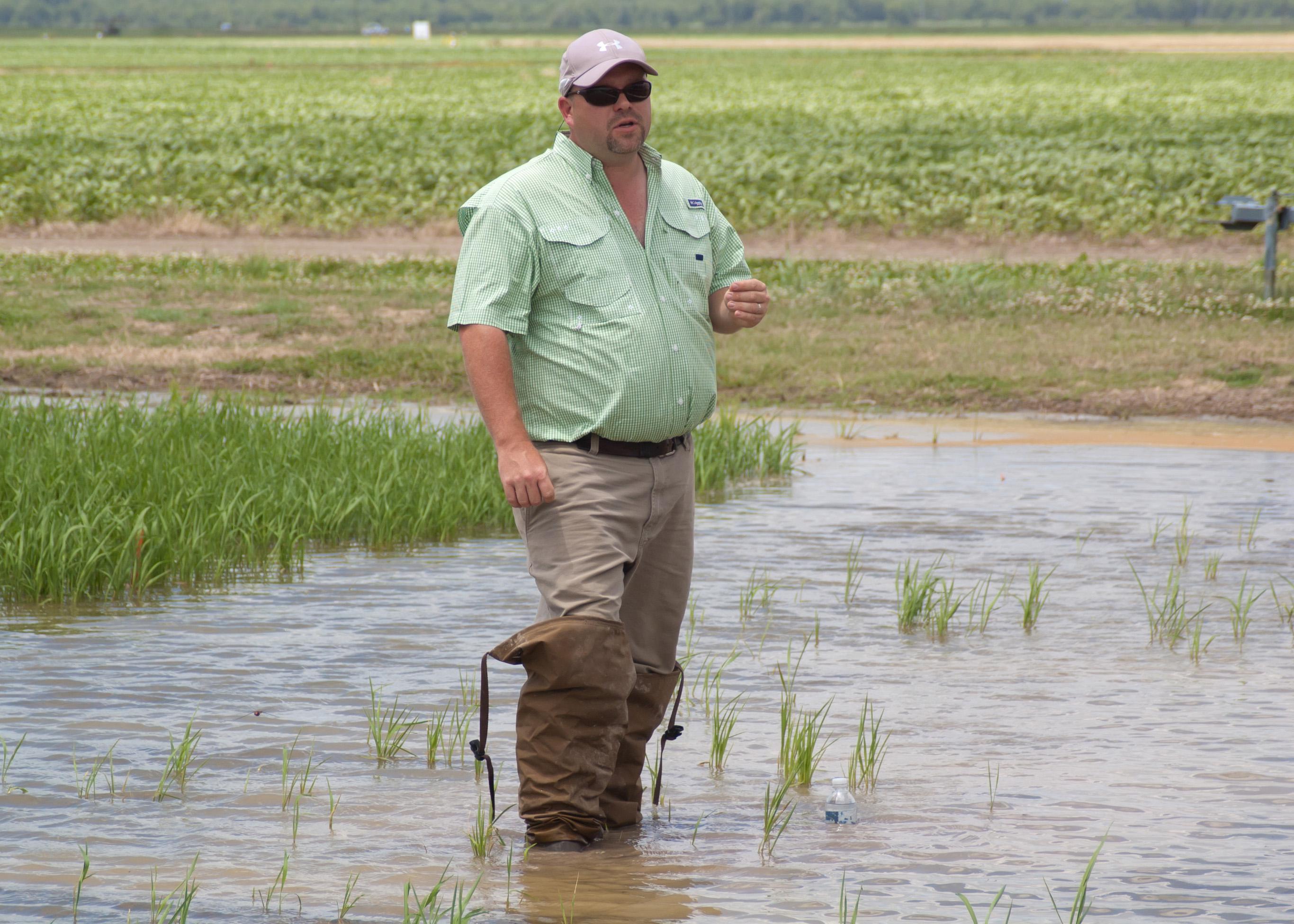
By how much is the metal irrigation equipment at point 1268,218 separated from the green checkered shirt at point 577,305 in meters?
12.9

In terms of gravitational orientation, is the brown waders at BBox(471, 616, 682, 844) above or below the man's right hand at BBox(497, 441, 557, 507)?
below

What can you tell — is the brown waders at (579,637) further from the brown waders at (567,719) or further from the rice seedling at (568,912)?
the rice seedling at (568,912)

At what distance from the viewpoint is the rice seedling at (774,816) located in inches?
174

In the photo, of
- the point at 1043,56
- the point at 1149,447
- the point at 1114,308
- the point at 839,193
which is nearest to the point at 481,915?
the point at 1149,447

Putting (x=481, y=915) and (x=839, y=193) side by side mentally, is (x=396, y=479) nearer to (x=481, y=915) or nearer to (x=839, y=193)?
(x=481, y=915)

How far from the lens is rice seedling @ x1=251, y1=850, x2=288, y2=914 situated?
154 inches

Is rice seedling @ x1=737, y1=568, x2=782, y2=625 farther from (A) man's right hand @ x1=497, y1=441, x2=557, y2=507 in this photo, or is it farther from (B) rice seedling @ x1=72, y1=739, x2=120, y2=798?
(A) man's right hand @ x1=497, y1=441, x2=557, y2=507

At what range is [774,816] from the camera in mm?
4410

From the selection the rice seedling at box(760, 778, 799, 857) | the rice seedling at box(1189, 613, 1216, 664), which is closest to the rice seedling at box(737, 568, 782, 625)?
the rice seedling at box(1189, 613, 1216, 664)

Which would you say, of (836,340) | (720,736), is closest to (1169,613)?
(720,736)

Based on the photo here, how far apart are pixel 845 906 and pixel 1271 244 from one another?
1368cm

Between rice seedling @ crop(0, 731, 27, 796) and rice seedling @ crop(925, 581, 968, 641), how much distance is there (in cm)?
317

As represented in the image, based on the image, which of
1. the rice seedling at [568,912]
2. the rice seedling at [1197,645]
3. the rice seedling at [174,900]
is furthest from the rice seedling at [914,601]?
the rice seedling at [174,900]

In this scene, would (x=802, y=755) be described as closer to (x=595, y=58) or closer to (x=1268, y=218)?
(x=595, y=58)
